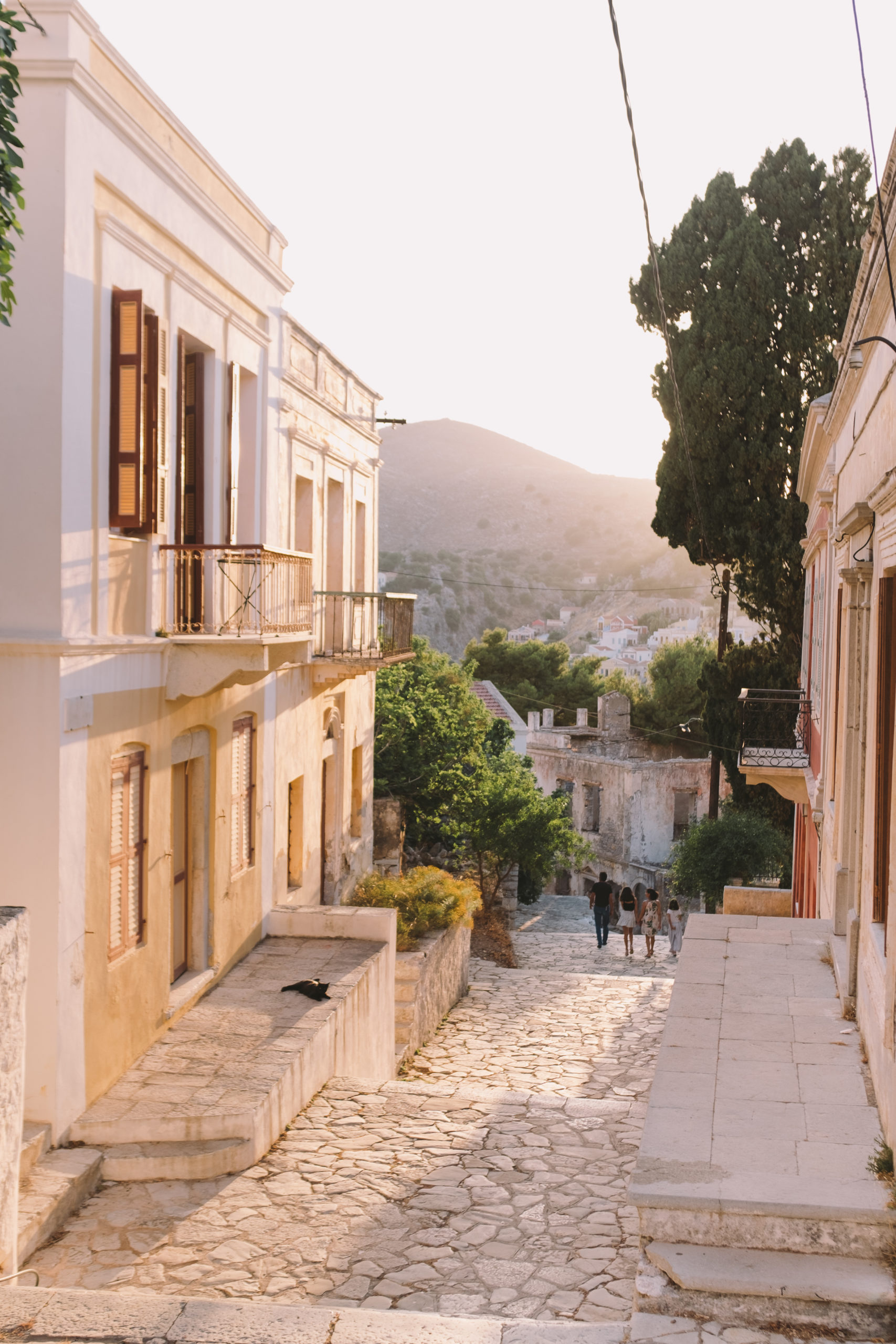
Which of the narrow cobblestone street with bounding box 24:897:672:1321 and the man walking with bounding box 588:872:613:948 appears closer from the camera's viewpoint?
the narrow cobblestone street with bounding box 24:897:672:1321

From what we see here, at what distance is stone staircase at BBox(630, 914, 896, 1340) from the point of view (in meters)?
4.71

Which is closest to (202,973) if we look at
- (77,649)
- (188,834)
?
(188,834)

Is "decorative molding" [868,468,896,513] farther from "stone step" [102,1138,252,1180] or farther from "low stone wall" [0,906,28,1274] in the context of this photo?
"stone step" [102,1138,252,1180]

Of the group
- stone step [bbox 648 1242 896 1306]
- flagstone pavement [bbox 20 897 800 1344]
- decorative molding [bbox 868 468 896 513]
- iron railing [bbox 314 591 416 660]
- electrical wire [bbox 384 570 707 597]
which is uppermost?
electrical wire [bbox 384 570 707 597]

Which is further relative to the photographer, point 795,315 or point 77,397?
point 795,315

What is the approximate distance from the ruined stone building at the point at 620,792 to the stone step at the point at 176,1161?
26117 mm

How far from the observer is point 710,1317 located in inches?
182

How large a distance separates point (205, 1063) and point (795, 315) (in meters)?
20.3

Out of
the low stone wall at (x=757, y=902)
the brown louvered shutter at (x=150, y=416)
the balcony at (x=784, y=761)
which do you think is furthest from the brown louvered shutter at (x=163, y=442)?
the low stone wall at (x=757, y=902)

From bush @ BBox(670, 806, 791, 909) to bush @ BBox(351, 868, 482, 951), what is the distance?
382 inches

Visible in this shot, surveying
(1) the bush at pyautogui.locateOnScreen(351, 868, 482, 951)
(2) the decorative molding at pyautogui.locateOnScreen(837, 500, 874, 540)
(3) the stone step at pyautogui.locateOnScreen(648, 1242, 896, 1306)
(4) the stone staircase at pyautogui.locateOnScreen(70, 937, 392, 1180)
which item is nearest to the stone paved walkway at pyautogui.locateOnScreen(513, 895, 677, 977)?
(1) the bush at pyautogui.locateOnScreen(351, 868, 482, 951)

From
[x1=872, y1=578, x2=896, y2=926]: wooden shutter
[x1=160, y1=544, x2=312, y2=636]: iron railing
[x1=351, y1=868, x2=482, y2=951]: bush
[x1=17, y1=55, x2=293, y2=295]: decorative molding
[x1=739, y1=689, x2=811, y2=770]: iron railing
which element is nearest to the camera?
[x1=872, y1=578, x2=896, y2=926]: wooden shutter

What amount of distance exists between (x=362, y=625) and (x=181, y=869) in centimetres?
565

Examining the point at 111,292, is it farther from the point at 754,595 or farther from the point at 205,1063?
the point at 754,595
